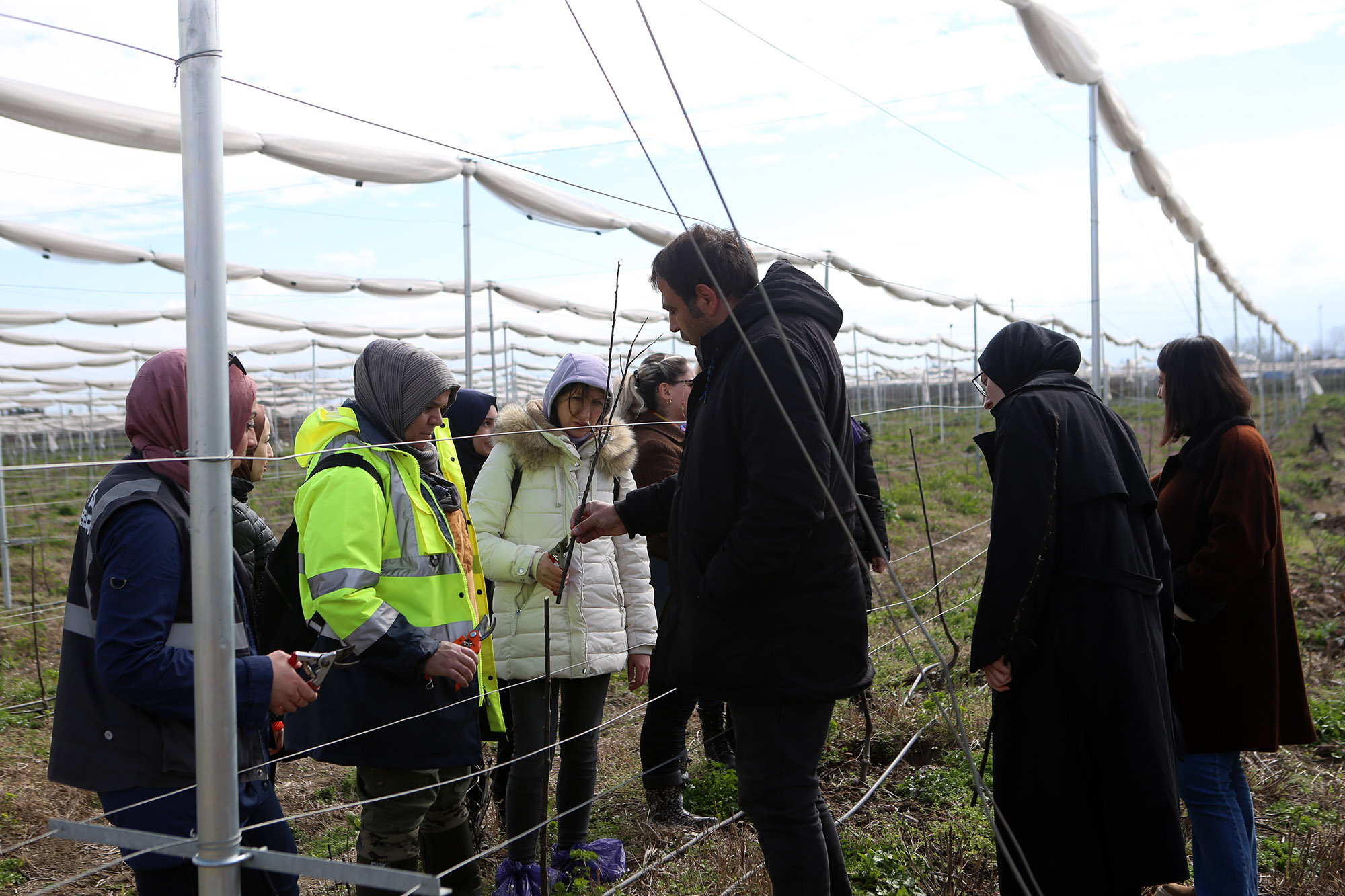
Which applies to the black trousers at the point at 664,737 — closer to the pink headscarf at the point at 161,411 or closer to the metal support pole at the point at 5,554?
the pink headscarf at the point at 161,411

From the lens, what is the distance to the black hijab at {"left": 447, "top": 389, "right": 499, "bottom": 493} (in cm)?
334

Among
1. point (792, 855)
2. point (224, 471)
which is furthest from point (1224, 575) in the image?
point (224, 471)

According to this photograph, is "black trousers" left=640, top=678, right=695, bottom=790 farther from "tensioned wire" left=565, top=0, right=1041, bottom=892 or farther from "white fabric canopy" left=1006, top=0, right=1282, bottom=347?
"white fabric canopy" left=1006, top=0, right=1282, bottom=347

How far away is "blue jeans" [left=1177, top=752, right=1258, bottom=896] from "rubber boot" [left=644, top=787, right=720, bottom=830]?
4.44ft

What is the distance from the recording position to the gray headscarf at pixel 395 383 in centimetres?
209

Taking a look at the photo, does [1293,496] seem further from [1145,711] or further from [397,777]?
[397,777]

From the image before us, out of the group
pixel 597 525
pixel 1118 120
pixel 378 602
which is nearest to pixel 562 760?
pixel 597 525

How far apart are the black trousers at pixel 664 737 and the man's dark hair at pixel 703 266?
1461mm

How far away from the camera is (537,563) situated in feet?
8.23

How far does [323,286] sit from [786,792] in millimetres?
8518

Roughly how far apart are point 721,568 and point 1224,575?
144 centimetres

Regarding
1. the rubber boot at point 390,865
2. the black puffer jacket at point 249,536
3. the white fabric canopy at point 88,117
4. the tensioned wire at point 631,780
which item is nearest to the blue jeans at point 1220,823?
the tensioned wire at point 631,780

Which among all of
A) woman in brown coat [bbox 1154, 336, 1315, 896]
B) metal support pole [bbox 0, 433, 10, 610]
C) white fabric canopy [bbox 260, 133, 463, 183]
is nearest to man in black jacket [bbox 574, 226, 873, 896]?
woman in brown coat [bbox 1154, 336, 1315, 896]

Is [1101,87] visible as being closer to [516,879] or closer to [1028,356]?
[1028,356]
